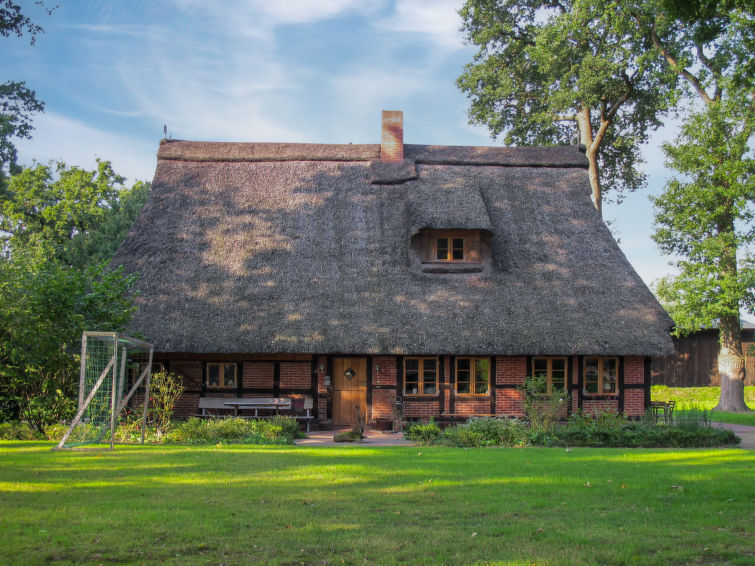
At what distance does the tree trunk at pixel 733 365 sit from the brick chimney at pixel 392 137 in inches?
489

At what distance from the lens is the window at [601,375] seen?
60.2 feet

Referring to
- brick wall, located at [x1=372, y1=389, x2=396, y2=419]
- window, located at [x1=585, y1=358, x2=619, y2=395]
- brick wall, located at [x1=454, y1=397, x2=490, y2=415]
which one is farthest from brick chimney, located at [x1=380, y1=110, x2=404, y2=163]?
window, located at [x1=585, y1=358, x2=619, y2=395]

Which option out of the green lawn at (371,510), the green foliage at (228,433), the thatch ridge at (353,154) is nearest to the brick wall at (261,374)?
the green foliage at (228,433)

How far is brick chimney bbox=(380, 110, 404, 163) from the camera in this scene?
22641 millimetres

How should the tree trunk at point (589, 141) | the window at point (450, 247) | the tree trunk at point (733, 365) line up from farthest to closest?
the tree trunk at point (589, 141), the tree trunk at point (733, 365), the window at point (450, 247)

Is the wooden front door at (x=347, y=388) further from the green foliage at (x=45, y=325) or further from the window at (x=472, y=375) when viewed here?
the green foliage at (x=45, y=325)

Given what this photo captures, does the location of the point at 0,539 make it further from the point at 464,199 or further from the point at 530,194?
the point at 530,194

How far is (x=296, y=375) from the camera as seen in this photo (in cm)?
A: 1803

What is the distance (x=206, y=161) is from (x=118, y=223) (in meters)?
8.56

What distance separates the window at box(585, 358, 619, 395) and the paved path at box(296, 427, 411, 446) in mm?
5377

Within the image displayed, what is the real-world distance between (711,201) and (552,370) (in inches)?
379

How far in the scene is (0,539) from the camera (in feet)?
18.9

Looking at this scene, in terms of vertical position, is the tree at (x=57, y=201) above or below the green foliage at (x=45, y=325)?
above

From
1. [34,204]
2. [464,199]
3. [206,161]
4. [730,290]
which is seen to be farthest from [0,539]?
[34,204]
